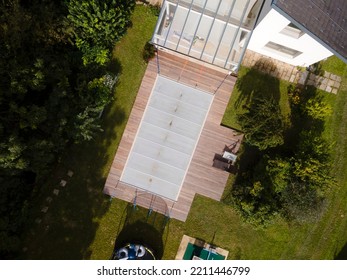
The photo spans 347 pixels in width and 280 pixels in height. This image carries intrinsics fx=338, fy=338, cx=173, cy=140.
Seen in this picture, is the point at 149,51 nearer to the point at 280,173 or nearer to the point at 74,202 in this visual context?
the point at 74,202

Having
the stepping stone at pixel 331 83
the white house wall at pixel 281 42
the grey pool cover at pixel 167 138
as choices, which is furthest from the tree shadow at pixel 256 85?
the stepping stone at pixel 331 83

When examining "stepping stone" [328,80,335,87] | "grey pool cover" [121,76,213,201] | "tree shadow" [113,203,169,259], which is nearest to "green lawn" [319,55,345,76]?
"stepping stone" [328,80,335,87]

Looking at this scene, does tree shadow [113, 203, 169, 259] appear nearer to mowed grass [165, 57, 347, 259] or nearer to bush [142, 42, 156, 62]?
mowed grass [165, 57, 347, 259]

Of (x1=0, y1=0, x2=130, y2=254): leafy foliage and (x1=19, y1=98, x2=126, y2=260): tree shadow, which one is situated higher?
(x1=0, y1=0, x2=130, y2=254): leafy foliage
